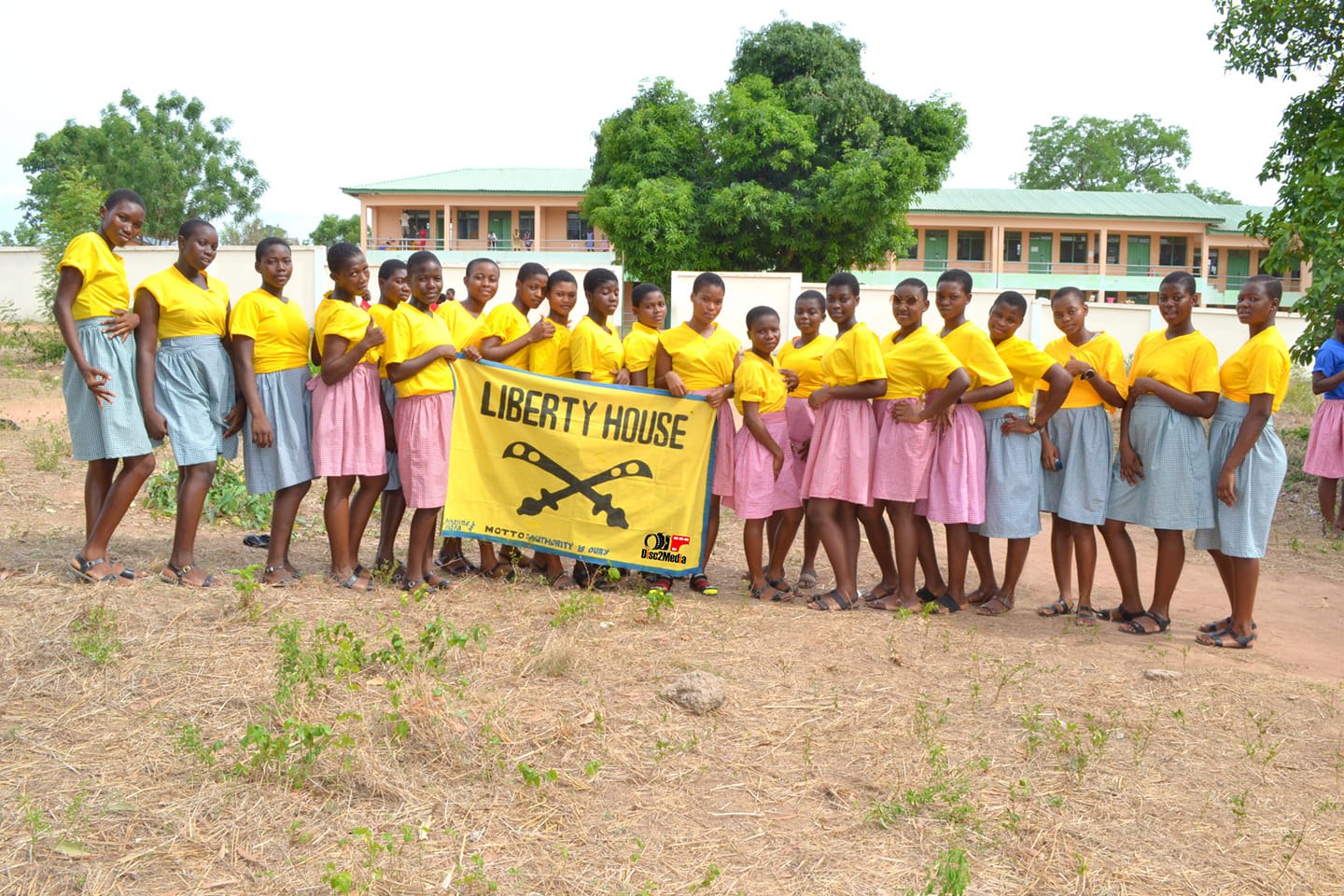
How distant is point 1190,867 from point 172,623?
13.0ft

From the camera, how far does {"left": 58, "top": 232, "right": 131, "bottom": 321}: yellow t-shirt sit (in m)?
4.64

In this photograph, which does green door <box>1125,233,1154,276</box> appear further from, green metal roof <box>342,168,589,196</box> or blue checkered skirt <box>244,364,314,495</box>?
blue checkered skirt <box>244,364,314,495</box>

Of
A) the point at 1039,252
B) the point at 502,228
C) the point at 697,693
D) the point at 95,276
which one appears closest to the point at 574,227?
the point at 502,228

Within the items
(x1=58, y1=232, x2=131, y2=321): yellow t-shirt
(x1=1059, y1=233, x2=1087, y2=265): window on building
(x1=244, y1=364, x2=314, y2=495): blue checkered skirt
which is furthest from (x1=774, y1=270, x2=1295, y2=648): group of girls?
(x1=1059, y1=233, x2=1087, y2=265): window on building

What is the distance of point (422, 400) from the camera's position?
16.7 feet

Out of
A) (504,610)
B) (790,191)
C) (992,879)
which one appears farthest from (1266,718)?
(790,191)

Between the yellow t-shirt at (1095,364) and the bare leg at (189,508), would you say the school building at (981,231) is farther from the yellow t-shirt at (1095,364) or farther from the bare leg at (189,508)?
the bare leg at (189,508)

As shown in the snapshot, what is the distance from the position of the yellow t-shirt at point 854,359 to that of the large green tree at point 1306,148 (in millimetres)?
A: 5614

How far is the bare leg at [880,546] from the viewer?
18.0 feet

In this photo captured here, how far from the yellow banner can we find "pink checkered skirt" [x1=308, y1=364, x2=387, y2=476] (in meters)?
0.46

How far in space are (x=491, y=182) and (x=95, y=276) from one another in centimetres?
3299

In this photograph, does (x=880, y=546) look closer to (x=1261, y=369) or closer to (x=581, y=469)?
(x=581, y=469)

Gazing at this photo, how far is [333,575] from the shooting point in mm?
5262

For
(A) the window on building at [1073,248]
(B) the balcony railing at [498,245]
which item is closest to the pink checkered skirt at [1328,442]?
(B) the balcony railing at [498,245]
